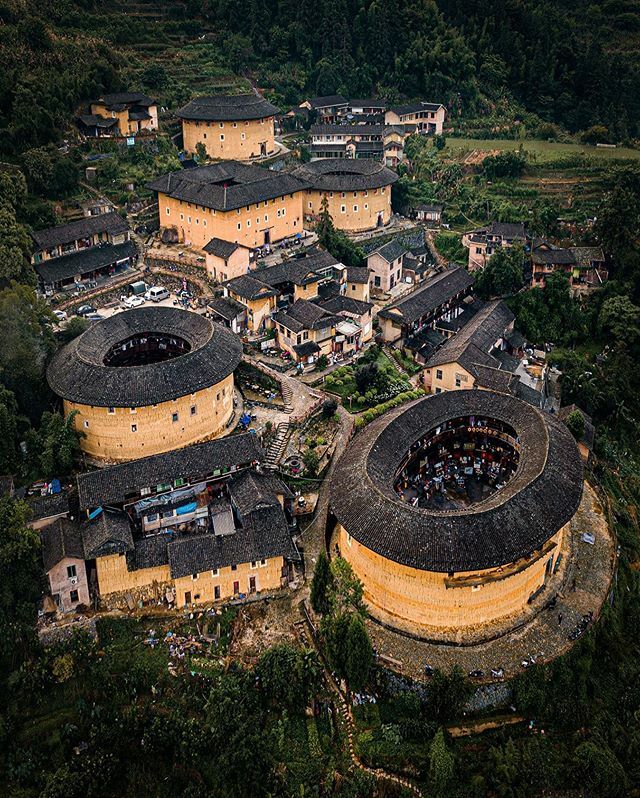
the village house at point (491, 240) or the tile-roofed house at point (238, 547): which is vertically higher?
the village house at point (491, 240)

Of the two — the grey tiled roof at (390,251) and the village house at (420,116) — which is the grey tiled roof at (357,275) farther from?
the village house at (420,116)

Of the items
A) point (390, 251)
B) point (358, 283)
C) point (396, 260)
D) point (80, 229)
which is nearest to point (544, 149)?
point (390, 251)

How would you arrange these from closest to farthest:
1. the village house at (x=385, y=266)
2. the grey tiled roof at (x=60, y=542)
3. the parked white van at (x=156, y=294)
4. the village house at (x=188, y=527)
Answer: the grey tiled roof at (x=60, y=542) → the village house at (x=188, y=527) → the parked white van at (x=156, y=294) → the village house at (x=385, y=266)

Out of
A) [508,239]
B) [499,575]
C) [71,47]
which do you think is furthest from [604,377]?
[71,47]

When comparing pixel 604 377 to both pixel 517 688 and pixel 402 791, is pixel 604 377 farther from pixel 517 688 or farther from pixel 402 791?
pixel 402 791

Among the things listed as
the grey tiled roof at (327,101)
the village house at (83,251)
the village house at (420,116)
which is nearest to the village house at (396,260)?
the village house at (83,251)

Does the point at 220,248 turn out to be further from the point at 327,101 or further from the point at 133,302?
the point at 327,101
